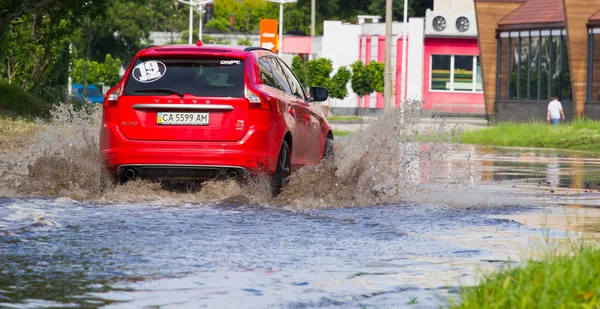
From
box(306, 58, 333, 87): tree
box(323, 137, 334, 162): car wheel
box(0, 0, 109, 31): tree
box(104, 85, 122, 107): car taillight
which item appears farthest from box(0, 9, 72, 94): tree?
box(306, 58, 333, 87): tree

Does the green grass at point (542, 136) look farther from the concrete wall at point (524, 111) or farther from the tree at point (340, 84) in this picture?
the tree at point (340, 84)

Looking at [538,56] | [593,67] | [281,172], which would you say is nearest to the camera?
[281,172]

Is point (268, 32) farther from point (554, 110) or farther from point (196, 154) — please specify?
point (196, 154)

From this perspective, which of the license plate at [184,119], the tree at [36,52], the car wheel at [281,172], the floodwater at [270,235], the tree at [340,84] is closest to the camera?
the floodwater at [270,235]

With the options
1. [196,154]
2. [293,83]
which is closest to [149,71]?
[196,154]

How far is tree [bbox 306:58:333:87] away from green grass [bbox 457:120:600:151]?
146ft

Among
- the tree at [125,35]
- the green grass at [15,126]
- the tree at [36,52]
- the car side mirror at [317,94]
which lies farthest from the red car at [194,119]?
the tree at [125,35]

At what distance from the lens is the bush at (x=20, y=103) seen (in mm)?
35022

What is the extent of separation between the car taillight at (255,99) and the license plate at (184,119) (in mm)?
432

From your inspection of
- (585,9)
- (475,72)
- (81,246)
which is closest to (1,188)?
(81,246)

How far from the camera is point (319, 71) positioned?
8206 centimetres

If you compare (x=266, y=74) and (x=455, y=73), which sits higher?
(x=455, y=73)

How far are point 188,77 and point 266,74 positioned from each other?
3.08 ft

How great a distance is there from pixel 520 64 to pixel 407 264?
154 ft
